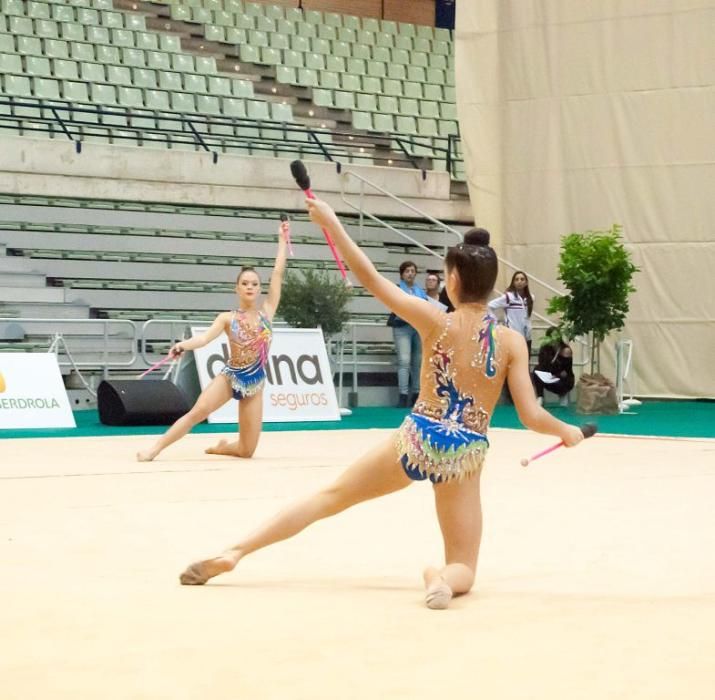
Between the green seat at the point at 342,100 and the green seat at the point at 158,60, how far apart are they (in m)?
2.80

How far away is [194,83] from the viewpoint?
21234 mm

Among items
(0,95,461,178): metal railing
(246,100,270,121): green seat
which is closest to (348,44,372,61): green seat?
(0,95,461,178): metal railing

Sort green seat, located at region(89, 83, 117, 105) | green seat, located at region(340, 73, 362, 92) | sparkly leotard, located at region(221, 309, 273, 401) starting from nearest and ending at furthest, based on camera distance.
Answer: sparkly leotard, located at region(221, 309, 273, 401) < green seat, located at region(89, 83, 117, 105) < green seat, located at region(340, 73, 362, 92)

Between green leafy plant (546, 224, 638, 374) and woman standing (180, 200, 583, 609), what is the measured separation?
468 inches

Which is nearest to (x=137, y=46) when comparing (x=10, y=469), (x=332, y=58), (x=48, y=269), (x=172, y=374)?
(x=332, y=58)

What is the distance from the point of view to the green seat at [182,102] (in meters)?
20.4

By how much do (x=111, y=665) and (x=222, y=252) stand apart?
617 inches

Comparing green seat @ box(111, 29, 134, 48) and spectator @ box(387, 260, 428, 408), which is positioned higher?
green seat @ box(111, 29, 134, 48)

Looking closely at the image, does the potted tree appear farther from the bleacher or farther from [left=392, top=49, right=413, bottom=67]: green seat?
[left=392, top=49, right=413, bottom=67]: green seat

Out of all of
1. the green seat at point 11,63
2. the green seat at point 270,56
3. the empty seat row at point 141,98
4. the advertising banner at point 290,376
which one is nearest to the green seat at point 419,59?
the green seat at point 270,56

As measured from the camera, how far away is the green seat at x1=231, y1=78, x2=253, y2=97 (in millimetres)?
21781

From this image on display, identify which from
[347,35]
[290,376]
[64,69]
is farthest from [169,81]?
[290,376]

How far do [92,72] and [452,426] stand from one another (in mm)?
16069

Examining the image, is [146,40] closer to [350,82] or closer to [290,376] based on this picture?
→ [350,82]
